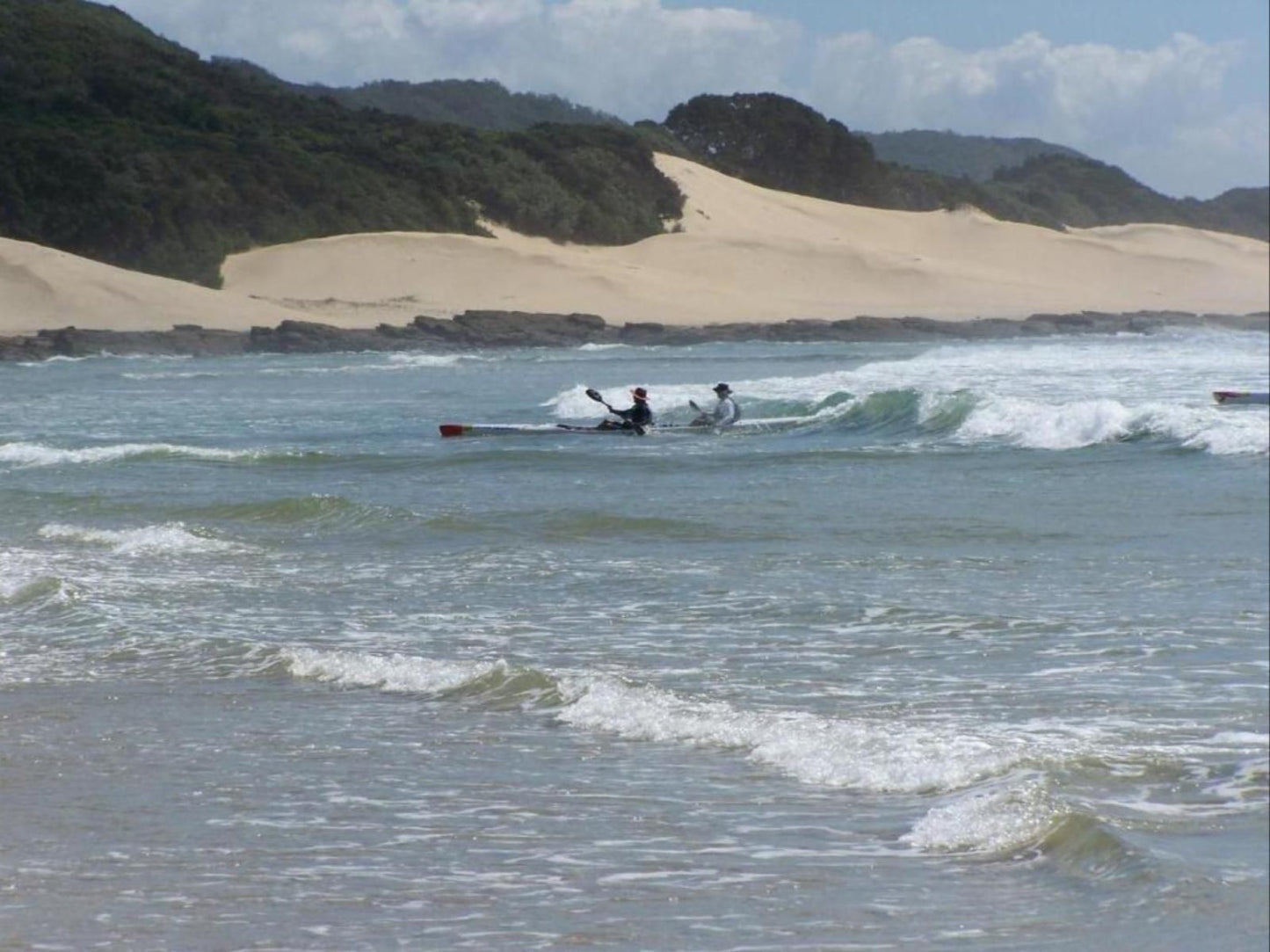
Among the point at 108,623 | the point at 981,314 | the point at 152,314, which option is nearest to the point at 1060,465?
the point at 108,623

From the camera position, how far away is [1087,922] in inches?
169

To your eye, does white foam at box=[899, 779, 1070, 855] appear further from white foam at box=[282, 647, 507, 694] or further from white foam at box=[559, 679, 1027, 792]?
white foam at box=[282, 647, 507, 694]

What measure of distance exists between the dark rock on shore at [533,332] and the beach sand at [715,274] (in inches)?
18.3

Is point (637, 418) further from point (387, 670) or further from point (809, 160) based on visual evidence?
point (809, 160)

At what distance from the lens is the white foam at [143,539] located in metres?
11.0

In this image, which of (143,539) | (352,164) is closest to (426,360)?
(352,164)

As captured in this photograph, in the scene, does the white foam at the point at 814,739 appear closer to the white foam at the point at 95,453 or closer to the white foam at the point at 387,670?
the white foam at the point at 387,670

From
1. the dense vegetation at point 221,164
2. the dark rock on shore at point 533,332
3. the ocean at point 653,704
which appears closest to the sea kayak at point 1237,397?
the ocean at point 653,704

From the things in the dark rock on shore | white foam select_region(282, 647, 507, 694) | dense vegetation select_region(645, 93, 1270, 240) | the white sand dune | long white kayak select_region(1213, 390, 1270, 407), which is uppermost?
dense vegetation select_region(645, 93, 1270, 240)

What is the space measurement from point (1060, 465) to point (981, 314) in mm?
37263

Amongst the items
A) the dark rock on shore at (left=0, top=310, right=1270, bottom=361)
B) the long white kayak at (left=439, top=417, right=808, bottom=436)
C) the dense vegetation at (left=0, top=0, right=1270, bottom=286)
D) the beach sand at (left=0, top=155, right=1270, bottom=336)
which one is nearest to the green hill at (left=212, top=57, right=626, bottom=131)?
the dense vegetation at (left=0, top=0, right=1270, bottom=286)

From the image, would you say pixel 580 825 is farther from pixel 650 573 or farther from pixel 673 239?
pixel 673 239

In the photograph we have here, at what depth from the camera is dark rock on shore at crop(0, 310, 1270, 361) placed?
3234 centimetres

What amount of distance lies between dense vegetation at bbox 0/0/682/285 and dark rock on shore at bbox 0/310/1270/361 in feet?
5.16
